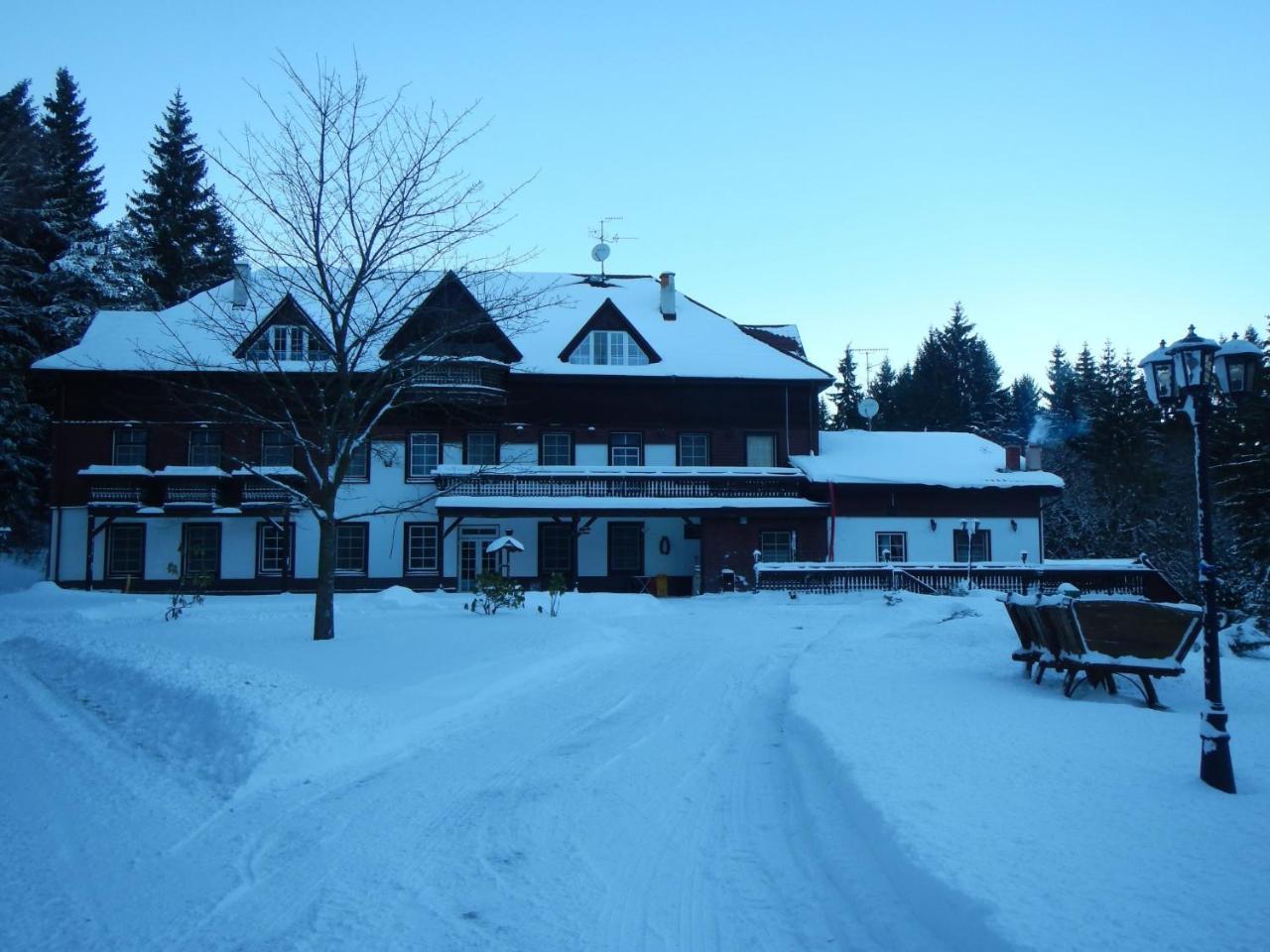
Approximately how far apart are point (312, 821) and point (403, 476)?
1129 inches

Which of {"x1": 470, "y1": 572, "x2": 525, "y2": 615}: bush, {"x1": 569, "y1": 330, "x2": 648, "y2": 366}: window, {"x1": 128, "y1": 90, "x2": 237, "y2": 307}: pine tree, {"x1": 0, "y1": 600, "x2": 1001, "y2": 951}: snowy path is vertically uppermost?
{"x1": 128, "y1": 90, "x2": 237, "y2": 307}: pine tree

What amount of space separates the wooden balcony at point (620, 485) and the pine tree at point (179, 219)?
2718 cm

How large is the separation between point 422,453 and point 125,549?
10.9 m

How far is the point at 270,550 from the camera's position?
1347 inches

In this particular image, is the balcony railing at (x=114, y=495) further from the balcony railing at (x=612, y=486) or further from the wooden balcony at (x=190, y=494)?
the balcony railing at (x=612, y=486)

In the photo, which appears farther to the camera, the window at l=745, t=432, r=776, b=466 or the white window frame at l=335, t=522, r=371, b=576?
the window at l=745, t=432, r=776, b=466

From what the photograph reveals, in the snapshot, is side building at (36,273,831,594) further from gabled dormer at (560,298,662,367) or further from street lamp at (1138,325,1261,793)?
street lamp at (1138,325,1261,793)

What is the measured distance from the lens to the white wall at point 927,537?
34656 millimetres

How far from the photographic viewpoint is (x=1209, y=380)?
26.1 ft

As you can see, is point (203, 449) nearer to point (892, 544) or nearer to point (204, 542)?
point (204, 542)

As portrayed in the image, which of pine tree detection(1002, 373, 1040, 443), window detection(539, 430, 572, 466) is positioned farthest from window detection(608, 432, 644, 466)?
pine tree detection(1002, 373, 1040, 443)

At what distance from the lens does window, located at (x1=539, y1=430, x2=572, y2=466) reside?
117 ft

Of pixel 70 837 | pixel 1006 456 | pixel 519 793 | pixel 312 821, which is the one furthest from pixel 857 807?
pixel 1006 456

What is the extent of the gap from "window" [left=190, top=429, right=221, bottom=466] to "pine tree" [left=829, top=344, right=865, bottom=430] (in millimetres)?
50026
